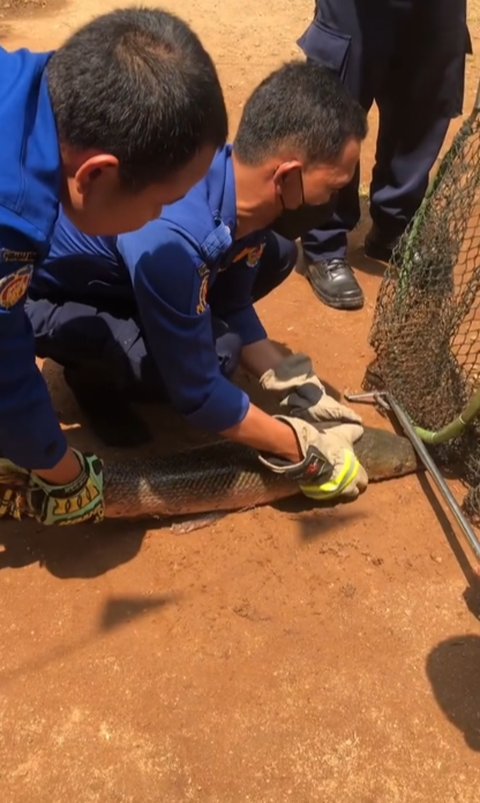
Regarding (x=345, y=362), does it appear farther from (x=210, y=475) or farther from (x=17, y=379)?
(x=17, y=379)

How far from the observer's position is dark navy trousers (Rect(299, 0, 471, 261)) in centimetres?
434

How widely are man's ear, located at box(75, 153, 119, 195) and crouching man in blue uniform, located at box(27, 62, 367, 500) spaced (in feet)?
2.57

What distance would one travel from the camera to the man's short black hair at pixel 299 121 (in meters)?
2.99

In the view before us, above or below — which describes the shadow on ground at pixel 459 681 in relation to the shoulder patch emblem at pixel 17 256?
below

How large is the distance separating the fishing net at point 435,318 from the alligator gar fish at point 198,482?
0.38 metres

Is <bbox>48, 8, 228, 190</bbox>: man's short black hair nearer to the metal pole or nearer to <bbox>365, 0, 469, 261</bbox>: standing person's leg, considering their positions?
the metal pole

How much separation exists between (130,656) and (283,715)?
570 millimetres

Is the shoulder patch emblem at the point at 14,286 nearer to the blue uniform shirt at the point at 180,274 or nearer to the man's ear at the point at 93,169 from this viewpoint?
the man's ear at the point at 93,169

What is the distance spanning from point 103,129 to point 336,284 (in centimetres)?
299

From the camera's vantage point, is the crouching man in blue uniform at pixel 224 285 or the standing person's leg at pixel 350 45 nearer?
the crouching man in blue uniform at pixel 224 285

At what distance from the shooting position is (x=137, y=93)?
197 centimetres

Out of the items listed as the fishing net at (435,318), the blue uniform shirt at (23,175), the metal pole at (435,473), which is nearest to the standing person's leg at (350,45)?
the fishing net at (435,318)

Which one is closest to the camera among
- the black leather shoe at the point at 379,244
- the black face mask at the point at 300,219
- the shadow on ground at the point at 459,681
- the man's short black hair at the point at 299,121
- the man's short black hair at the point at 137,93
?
the man's short black hair at the point at 137,93

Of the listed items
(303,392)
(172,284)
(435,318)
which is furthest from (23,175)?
(435,318)
